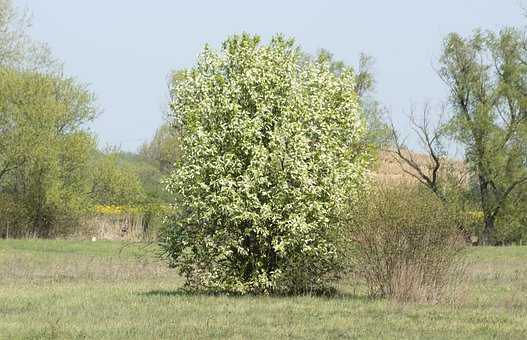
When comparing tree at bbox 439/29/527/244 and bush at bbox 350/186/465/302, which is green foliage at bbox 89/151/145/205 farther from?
bush at bbox 350/186/465/302

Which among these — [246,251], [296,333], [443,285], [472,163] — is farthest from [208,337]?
[472,163]

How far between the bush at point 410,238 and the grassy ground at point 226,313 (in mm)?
803

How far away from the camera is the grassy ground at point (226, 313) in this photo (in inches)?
631

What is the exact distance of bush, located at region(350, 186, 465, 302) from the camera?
2119 centimetres

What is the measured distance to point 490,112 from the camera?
61.6 metres

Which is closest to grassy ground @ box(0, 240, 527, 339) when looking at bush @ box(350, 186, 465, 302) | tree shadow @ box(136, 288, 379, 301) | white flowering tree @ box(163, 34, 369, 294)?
tree shadow @ box(136, 288, 379, 301)

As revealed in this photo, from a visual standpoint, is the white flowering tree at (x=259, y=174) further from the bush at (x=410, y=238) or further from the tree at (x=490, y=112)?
the tree at (x=490, y=112)

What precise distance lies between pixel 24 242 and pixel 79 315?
3011cm

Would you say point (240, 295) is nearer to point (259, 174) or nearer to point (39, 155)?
point (259, 174)

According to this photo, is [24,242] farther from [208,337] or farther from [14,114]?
[208,337]

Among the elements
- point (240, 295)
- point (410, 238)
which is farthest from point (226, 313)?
point (410, 238)

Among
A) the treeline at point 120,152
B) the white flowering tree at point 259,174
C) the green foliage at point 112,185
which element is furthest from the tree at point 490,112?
the white flowering tree at point 259,174

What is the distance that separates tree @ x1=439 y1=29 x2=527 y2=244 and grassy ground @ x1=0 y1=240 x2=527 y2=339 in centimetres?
3276

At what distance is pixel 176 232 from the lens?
2281 centimetres
